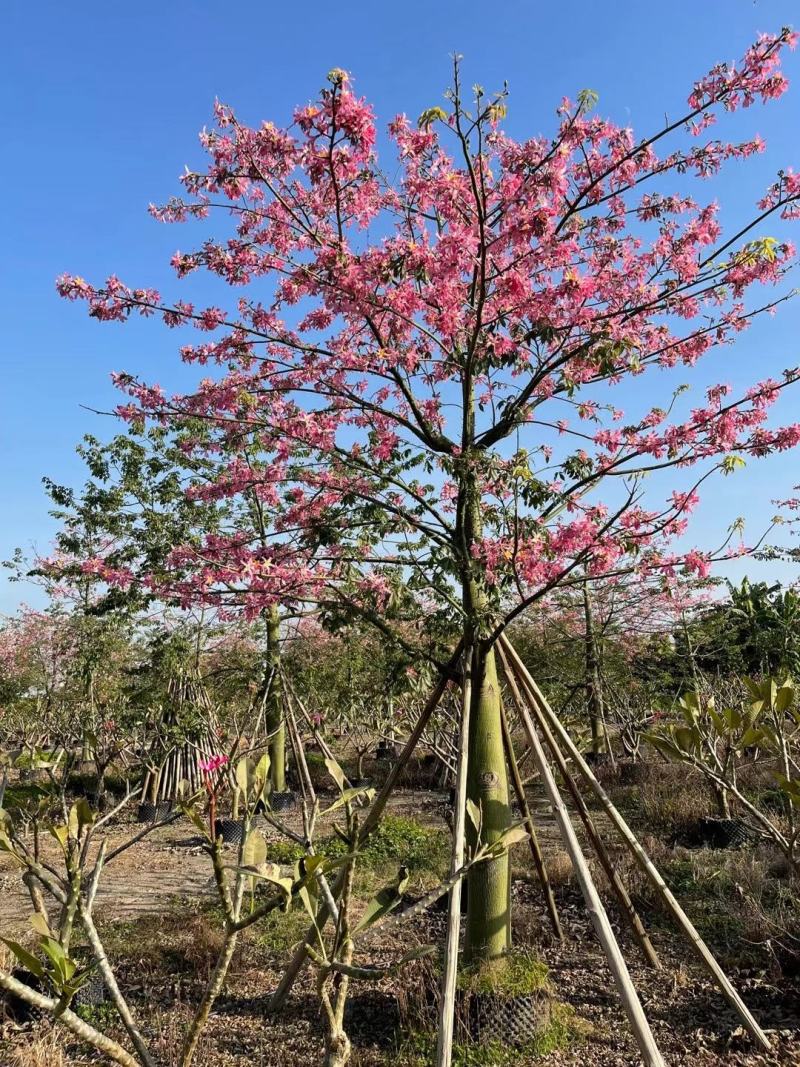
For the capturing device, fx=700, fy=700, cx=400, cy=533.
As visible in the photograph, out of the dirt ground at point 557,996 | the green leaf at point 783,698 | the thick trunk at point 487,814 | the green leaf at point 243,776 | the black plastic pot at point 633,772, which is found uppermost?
the green leaf at point 783,698

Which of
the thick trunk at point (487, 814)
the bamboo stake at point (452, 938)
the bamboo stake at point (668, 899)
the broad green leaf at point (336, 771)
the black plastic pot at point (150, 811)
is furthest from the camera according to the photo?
the black plastic pot at point (150, 811)

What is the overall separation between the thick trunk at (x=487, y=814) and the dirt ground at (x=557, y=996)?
0.55 m

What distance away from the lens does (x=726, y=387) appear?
174 inches

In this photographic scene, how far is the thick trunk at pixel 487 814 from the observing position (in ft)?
12.9

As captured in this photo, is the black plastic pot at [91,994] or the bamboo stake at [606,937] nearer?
the bamboo stake at [606,937]

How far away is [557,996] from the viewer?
4172 mm

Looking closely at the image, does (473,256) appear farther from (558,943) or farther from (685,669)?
(685,669)

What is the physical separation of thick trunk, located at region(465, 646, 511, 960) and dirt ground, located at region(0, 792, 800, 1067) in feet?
1.80

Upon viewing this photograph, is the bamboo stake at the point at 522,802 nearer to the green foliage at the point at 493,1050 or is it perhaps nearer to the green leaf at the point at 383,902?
the green foliage at the point at 493,1050

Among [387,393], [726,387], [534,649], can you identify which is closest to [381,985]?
[387,393]

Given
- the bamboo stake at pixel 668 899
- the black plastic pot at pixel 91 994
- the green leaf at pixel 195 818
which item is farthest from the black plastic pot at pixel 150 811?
the green leaf at pixel 195 818

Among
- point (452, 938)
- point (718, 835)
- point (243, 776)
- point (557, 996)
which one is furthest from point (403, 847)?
point (243, 776)

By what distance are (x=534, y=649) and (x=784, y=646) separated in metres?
4.86

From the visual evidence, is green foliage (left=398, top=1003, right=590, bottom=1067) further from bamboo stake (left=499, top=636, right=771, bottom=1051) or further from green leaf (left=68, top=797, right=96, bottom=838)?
green leaf (left=68, top=797, right=96, bottom=838)
